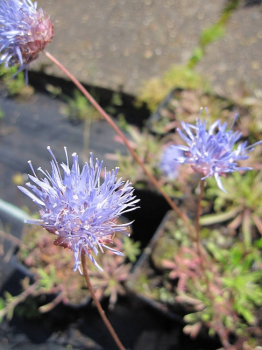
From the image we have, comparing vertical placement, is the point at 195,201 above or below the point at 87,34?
below

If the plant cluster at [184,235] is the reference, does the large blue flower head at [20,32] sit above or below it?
above

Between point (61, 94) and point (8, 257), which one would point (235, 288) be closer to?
point (8, 257)

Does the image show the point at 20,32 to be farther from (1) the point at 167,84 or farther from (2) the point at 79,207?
(1) the point at 167,84

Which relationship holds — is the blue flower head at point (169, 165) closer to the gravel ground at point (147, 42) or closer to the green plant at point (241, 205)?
the green plant at point (241, 205)

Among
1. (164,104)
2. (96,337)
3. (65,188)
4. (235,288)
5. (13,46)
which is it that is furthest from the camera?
(164,104)

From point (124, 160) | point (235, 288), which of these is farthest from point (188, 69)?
point (235, 288)

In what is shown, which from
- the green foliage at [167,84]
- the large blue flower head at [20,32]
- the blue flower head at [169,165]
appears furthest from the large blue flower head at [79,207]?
the green foliage at [167,84]
